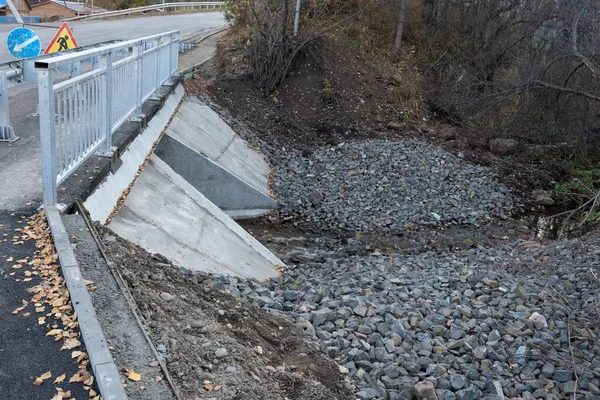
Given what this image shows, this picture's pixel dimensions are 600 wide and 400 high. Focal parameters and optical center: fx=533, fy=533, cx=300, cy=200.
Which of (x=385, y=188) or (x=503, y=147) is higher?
(x=503, y=147)

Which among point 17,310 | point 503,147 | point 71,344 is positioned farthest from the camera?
point 503,147

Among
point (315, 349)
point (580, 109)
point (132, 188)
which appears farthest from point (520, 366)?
point (580, 109)

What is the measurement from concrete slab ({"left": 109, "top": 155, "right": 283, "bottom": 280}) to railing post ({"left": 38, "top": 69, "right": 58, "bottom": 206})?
145cm

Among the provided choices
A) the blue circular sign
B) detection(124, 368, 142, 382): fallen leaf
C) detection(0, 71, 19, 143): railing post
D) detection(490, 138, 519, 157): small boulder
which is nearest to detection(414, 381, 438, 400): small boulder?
detection(124, 368, 142, 382): fallen leaf

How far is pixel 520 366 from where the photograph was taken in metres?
5.56

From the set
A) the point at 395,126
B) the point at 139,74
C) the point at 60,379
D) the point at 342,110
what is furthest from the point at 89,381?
the point at 342,110

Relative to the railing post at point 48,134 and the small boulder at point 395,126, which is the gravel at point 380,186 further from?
the railing post at point 48,134

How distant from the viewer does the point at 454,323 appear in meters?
6.27

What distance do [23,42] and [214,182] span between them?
4.52 metres

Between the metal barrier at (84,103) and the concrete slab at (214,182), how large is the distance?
193 cm

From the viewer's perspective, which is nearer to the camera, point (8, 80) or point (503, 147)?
point (8, 80)

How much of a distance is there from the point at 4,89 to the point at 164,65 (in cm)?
521

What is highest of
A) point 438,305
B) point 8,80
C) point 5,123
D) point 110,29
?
point 110,29

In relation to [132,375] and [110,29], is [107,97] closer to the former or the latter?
[132,375]
